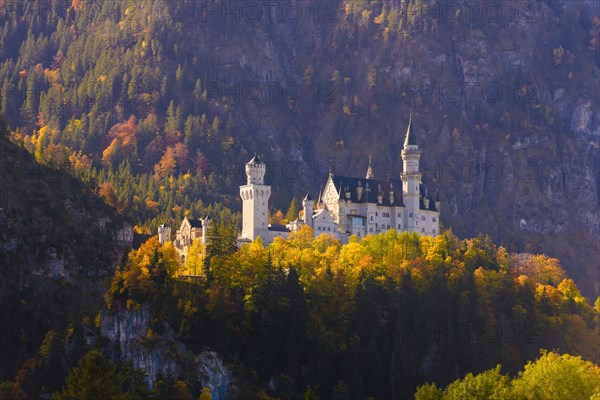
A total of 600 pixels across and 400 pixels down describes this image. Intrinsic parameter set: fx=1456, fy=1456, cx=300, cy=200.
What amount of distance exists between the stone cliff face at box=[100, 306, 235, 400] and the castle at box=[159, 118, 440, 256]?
26590 mm

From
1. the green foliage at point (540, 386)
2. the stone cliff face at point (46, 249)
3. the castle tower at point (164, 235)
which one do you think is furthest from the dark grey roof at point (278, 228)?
the green foliage at point (540, 386)

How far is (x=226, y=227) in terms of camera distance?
15938 cm

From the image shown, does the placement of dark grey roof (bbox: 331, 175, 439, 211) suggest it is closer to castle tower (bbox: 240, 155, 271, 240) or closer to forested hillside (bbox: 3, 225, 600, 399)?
forested hillside (bbox: 3, 225, 600, 399)

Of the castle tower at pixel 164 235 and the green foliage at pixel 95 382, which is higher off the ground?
the castle tower at pixel 164 235

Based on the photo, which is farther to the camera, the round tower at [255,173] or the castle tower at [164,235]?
the castle tower at [164,235]

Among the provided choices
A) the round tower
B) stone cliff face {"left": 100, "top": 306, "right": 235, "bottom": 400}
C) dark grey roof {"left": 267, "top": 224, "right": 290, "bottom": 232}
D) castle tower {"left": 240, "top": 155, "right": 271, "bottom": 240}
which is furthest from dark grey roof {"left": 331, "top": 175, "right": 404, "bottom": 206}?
stone cliff face {"left": 100, "top": 306, "right": 235, "bottom": 400}

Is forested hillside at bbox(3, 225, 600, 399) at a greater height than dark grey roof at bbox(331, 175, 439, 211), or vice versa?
dark grey roof at bbox(331, 175, 439, 211)

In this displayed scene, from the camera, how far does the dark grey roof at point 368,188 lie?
181875 mm

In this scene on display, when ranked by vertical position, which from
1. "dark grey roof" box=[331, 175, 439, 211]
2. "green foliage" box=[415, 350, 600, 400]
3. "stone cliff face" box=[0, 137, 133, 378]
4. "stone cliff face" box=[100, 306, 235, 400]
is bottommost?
"green foliage" box=[415, 350, 600, 400]

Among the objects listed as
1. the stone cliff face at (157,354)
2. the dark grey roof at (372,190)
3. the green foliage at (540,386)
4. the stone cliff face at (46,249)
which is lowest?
the green foliage at (540,386)

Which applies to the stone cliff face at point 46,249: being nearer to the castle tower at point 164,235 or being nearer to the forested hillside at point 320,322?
the castle tower at point 164,235

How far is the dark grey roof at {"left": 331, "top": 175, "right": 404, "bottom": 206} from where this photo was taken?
182 meters

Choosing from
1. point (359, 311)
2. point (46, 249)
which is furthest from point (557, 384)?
point (46, 249)

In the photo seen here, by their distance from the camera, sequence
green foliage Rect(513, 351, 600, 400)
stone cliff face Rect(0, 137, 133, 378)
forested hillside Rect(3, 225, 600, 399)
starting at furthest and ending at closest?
stone cliff face Rect(0, 137, 133, 378) < forested hillside Rect(3, 225, 600, 399) < green foliage Rect(513, 351, 600, 400)
